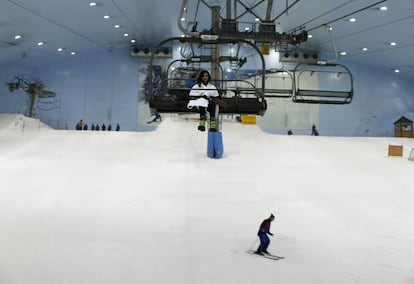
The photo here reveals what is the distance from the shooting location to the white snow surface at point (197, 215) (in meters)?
3.30

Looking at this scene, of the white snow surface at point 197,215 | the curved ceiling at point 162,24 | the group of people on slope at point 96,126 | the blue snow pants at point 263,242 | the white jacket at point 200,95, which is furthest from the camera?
the group of people on slope at point 96,126

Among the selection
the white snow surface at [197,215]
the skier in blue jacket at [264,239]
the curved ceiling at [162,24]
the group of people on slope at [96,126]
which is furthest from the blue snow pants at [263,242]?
the group of people on slope at [96,126]

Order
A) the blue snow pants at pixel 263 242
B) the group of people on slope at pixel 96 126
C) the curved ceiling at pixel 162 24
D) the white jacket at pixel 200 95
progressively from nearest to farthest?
1. the blue snow pants at pixel 263 242
2. the white jacket at pixel 200 95
3. the curved ceiling at pixel 162 24
4. the group of people on slope at pixel 96 126

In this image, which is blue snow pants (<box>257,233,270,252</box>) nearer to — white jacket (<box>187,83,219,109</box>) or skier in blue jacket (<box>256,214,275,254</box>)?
skier in blue jacket (<box>256,214,275,254</box>)

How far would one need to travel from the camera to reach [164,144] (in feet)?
31.9

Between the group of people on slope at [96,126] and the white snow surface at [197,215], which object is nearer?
the white snow surface at [197,215]

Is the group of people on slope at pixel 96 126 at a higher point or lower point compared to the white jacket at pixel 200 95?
lower

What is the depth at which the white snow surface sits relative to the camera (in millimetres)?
3303

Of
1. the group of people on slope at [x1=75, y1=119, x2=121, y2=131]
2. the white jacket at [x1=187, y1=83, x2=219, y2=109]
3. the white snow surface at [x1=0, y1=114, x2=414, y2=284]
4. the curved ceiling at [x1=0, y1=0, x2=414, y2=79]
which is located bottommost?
the white snow surface at [x1=0, y1=114, x2=414, y2=284]

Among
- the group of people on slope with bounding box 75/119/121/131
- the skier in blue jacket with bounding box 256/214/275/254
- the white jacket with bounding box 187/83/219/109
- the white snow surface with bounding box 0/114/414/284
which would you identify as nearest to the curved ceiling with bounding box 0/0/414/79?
the group of people on slope with bounding box 75/119/121/131

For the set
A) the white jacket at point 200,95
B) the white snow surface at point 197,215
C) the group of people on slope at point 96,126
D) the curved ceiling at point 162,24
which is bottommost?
the white snow surface at point 197,215

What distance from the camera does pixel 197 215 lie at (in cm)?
470

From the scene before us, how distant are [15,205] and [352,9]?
14607mm

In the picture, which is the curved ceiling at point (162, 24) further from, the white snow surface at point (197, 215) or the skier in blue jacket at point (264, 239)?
the skier in blue jacket at point (264, 239)
